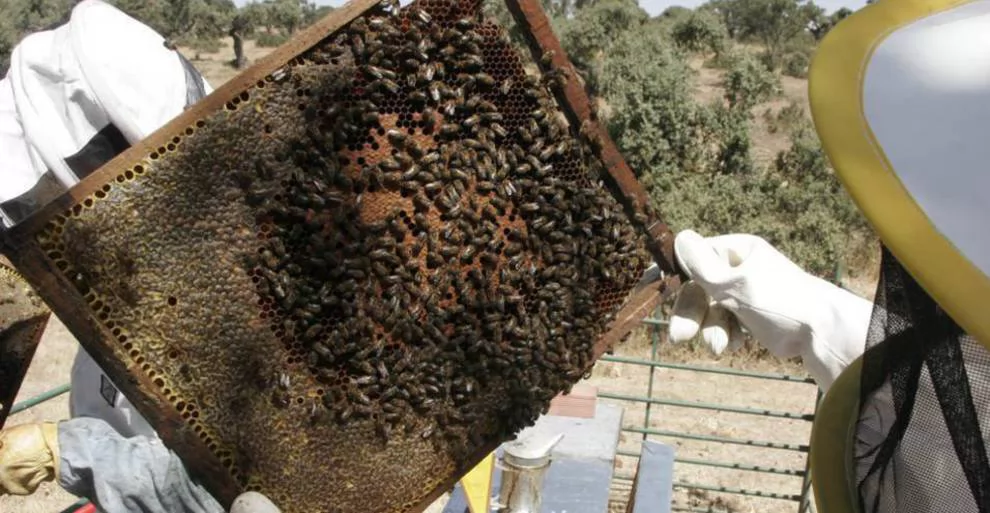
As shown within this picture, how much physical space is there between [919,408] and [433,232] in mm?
1437

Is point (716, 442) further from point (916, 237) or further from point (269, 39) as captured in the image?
point (269, 39)

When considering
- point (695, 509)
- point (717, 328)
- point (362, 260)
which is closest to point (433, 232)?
point (362, 260)

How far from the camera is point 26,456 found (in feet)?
10.3

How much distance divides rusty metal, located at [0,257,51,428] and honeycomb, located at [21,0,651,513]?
1065 mm

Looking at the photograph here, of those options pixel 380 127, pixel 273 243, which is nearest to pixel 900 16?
pixel 380 127

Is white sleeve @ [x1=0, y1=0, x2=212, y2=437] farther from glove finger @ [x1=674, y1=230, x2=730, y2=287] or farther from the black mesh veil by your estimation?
the black mesh veil

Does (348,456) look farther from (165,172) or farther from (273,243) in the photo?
(165,172)

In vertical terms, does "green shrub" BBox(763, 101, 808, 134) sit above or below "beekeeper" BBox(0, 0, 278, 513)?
below

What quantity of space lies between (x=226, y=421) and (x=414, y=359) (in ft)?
1.81

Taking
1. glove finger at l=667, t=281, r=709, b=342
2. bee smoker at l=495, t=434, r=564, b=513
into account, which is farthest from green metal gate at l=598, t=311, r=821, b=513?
glove finger at l=667, t=281, r=709, b=342

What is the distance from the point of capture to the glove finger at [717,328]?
3.25 m

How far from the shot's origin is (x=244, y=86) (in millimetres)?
2342

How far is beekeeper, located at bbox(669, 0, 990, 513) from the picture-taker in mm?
1143

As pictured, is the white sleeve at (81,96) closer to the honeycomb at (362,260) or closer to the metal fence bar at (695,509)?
the honeycomb at (362,260)
